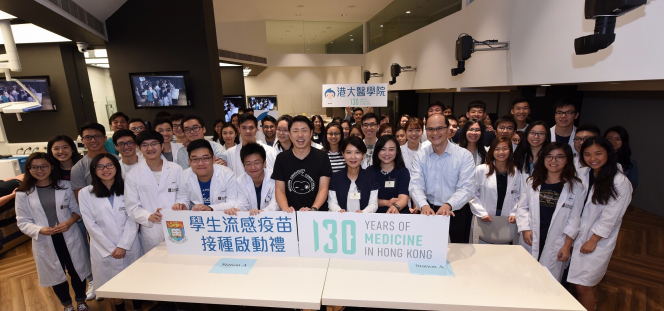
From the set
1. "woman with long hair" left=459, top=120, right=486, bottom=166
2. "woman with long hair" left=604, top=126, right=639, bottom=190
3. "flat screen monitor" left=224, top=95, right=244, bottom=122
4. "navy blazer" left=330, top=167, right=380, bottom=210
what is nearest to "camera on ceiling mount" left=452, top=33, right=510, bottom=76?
"woman with long hair" left=459, top=120, right=486, bottom=166

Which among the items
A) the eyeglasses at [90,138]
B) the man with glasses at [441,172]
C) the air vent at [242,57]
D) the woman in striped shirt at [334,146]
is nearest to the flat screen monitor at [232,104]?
the air vent at [242,57]

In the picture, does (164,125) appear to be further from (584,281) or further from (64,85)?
(584,281)

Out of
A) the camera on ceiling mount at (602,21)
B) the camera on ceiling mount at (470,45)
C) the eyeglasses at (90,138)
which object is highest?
the camera on ceiling mount at (470,45)

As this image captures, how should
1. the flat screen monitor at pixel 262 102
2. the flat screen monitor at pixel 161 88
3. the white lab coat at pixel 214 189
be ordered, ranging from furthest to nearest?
the flat screen monitor at pixel 262 102 < the flat screen monitor at pixel 161 88 < the white lab coat at pixel 214 189

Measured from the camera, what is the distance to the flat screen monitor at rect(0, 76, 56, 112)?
4.96 m

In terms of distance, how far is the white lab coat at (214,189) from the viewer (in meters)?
2.44

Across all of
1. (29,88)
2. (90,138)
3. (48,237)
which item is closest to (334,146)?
(90,138)

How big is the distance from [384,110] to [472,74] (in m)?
5.90

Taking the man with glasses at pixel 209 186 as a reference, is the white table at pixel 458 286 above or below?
below

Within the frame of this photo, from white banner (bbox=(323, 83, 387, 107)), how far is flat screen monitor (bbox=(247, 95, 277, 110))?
7722mm

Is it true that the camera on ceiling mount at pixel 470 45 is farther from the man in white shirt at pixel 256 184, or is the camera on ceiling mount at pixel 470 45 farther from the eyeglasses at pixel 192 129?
the eyeglasses at pixel 192 129

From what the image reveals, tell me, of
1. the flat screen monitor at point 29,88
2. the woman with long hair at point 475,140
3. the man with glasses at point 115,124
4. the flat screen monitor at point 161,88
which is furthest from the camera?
the flat screen monitor at point 161,88

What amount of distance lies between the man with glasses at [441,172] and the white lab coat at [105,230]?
7.98 ft

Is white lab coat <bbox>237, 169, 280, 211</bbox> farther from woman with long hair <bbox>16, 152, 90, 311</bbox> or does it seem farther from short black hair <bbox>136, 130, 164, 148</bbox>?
woman with long hair <bbox>16, 152, 90, 311</bbox>
